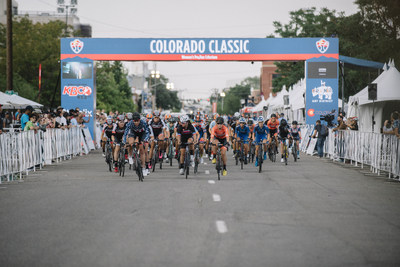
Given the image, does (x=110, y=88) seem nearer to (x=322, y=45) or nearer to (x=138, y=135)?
(x=322, y=45)

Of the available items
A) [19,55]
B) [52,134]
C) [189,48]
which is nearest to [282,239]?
[52,134]

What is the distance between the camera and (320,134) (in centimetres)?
2734

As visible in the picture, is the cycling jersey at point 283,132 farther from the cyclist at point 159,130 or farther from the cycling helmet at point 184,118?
the cycling helmet at point 184,118

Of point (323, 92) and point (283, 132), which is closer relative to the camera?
point (283, 132)

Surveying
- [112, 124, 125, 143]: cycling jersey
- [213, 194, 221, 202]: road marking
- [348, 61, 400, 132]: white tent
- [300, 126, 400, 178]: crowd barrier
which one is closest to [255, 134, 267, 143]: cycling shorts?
[300, 126, 400, 178]: crowd barrier

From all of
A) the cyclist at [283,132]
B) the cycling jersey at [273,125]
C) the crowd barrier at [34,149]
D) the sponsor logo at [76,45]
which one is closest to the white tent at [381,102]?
the cyclist at [283,132]

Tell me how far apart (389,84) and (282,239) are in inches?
831

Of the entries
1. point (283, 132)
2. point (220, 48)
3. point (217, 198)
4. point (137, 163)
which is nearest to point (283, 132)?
point (283, 132)

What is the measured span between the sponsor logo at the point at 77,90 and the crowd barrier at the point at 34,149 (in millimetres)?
4602

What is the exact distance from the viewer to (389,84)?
88.7ft

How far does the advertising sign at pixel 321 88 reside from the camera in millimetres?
31578

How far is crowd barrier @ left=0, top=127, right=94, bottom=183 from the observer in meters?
15.9

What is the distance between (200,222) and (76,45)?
25196 mm

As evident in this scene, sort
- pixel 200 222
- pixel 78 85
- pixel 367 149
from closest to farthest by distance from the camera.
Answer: pixel 200 222 < pixel 367 149 < pixel 78 85
